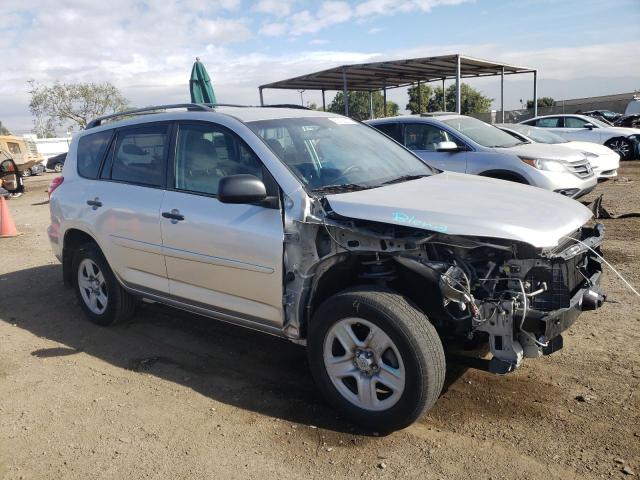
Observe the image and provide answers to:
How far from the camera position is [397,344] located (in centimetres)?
303

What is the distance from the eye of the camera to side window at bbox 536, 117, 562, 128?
17.1 meters

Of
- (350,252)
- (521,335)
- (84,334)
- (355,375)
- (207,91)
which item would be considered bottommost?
(84,334)

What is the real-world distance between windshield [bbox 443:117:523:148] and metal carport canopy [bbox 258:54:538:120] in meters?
6.83

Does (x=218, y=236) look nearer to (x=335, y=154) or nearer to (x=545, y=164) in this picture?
(x=335, y=154)

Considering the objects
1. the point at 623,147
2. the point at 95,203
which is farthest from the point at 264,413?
the point at 623,147

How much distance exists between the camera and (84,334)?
200 inches

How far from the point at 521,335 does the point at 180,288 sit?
2.51 metres

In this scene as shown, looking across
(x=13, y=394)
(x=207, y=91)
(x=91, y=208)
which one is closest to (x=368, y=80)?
(x=207, y=91)

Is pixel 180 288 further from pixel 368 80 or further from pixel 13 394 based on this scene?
pixel 368 80

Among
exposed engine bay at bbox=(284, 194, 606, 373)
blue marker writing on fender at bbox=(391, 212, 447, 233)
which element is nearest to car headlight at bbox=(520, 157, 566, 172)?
exposed engine bay at bbox=(284, 194, 606, 373)

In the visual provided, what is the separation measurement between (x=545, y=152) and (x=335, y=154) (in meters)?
5.72

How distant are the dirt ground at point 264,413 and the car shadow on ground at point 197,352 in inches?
0.6

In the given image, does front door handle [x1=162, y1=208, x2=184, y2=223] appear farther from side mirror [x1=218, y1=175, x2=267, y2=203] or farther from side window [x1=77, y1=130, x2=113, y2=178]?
side window [x1=77, y1=130, x2=113, y2=178]

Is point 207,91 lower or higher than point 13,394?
higher
